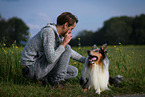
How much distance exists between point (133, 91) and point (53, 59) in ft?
6.87

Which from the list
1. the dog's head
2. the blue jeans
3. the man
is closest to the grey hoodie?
the man

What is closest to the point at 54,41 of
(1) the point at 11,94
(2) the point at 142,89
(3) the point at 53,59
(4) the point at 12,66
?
(3) the point at 53,59

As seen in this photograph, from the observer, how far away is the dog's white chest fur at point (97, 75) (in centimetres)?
343

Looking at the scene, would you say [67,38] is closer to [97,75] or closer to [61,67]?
[61,67]

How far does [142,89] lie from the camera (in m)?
3.88

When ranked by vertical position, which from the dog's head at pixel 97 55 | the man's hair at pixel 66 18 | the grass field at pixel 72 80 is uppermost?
the man's hair at pixel 66 18

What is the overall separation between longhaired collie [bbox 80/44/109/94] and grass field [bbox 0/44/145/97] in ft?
0.53

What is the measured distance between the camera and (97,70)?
343 cm

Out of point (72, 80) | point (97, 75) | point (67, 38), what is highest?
point (67, 38)

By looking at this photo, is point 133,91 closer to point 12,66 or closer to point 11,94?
point 11,94

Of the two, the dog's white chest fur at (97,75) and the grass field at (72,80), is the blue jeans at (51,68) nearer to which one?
the grass field at (72,80)

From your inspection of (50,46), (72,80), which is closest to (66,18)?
(50,46)

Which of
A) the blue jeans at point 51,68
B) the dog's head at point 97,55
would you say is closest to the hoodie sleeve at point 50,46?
the blue jeans at point 51,68

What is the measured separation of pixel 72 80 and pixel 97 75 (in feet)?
3.86
